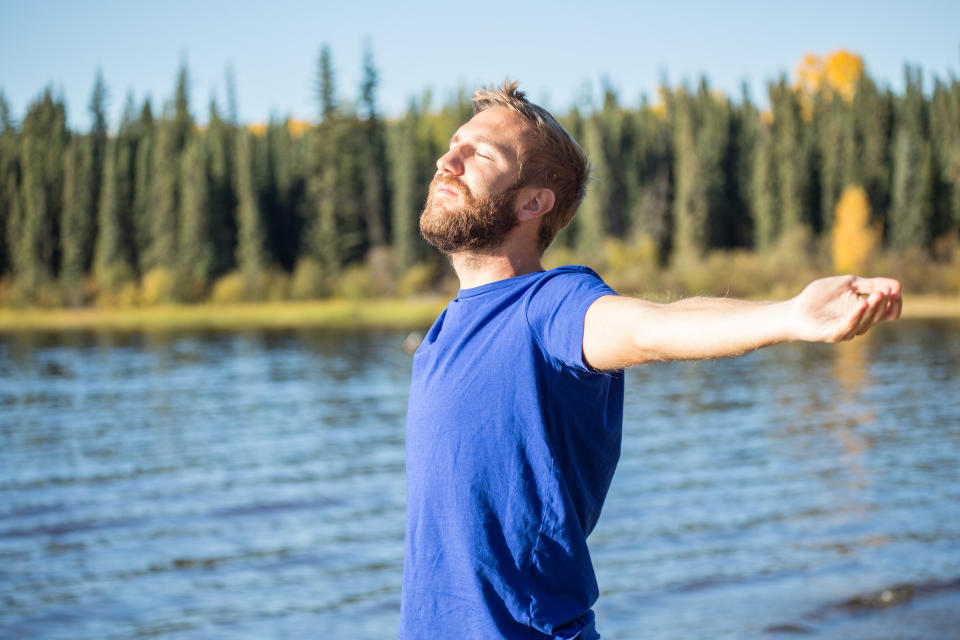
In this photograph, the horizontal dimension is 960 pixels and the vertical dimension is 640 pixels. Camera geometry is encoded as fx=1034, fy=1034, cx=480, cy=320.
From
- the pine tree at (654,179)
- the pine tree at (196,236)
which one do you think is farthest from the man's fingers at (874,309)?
the pine tree at (196,236)

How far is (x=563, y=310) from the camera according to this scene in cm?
228

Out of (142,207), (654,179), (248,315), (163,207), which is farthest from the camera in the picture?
(654,179)

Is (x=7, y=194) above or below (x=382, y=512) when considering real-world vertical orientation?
above

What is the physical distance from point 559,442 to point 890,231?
244 feet

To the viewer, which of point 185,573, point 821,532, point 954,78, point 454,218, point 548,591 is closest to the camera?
point 548,591

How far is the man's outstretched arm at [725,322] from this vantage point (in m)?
1.79

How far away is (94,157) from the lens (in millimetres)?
80875

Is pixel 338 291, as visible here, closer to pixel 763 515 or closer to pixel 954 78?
pixel 954 78

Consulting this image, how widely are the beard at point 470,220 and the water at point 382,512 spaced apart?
6971 millimetres

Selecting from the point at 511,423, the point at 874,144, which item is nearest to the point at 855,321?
the point at 511,423

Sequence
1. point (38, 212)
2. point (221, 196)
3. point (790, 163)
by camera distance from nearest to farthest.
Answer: point (790, 163) < point (221, 196) < point (38, 212)

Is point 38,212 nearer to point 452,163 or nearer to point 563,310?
point 452,163

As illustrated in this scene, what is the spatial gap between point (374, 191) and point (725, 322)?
250 feet

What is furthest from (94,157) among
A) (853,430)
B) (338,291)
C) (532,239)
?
(532,239)
